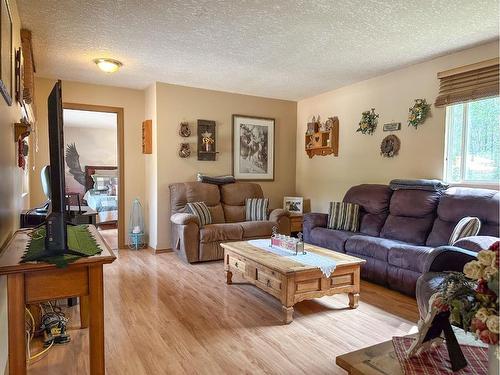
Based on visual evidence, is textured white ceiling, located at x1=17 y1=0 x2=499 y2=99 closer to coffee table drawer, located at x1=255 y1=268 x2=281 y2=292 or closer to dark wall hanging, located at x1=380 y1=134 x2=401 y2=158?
dark wall hanging, located at x1=380 y1=134 x2=401 y2=158

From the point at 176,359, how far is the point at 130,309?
0.96 meters

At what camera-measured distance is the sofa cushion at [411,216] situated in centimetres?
363

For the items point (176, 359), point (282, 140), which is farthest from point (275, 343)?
point (282, 140)

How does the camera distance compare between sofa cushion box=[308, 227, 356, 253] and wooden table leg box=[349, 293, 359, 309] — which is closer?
wooden table leg box=[349, 293, 359, 309]

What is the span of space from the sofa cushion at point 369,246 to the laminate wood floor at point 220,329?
0.34m

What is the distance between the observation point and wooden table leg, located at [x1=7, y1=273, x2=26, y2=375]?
1504 millimetres

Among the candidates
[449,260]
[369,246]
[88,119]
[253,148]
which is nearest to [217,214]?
[253,148]

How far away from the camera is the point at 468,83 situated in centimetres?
A: 353

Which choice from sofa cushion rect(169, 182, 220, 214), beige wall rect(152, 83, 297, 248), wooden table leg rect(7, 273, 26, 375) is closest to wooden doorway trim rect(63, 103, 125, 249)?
beige wall rect(152, 83, 297, 248)

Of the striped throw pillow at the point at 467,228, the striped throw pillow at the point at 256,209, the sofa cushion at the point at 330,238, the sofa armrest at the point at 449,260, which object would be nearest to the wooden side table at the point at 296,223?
the striped throw pillow at the point at 256,209

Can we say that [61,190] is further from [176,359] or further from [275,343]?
[275,343]

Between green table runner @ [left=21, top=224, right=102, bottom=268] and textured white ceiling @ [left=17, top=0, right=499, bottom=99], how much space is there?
1.73 meters

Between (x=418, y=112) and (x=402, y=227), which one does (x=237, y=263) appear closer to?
(x=402, y=227)

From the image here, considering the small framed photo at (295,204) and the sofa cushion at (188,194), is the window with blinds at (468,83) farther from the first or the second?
the sofa cushion at (188,194)
